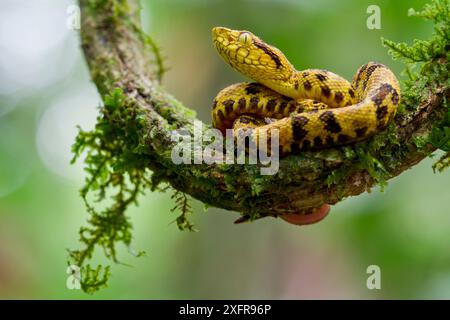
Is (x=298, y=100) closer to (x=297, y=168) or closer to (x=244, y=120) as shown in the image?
(x=244, y=120)

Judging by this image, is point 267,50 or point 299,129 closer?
point 299,129

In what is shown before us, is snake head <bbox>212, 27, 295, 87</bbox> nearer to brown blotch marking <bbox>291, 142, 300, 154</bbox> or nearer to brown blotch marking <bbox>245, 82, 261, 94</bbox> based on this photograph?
brown blotch marking <bbox>245, 82, 261, 94</bbox>

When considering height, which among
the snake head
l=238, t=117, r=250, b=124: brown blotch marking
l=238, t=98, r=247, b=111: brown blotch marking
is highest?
the snake head

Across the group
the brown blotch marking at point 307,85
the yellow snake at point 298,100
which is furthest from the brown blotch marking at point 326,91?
the brown blotch marking at point 307,85

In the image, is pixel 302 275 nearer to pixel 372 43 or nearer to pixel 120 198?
pixel 372 43

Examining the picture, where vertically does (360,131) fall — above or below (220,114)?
below

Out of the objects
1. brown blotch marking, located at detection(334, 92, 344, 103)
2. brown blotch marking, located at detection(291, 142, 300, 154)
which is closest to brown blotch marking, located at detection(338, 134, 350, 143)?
brown blotch marking, located at detection(291, 142, 300, 154)

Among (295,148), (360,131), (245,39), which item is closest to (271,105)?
(245,39)

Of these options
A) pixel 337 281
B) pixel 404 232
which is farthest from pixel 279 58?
pixel 337 281
